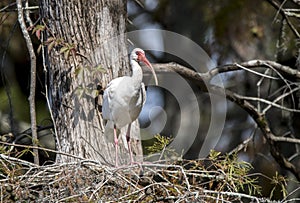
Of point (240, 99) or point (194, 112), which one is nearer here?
point (240, 99)

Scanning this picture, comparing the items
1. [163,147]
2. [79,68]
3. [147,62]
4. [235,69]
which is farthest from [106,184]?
[235,69]

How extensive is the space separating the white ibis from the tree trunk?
8 centimetres

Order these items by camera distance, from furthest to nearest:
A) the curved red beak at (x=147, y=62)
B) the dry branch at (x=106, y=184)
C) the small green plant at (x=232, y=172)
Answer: the curved red beak at (x=147, y=62) < the small green plant at (x=232, y=172) < the dry branch at (x=106, y=184)

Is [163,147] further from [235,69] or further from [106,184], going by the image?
[235,69]

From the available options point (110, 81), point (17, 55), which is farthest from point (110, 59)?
point (17, 55)

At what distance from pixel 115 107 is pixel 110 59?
318 millimetres

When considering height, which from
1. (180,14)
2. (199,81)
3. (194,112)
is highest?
(180,14)

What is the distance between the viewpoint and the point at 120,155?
520 centimetres

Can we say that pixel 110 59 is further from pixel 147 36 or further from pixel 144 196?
pixel 147 36

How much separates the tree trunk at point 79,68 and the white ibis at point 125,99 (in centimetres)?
8

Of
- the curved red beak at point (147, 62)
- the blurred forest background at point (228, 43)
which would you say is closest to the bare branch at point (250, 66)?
the curved red beak at point (147, 62)

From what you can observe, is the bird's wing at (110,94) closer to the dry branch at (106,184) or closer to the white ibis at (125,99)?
the white ibis at (125,99)

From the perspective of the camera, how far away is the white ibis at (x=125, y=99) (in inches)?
198

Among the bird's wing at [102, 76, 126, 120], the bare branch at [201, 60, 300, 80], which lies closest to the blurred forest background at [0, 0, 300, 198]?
the bare branch at [201, 60, 300, 80]
